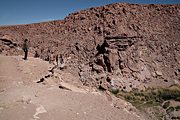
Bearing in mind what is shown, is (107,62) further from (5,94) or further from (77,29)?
(5,94)

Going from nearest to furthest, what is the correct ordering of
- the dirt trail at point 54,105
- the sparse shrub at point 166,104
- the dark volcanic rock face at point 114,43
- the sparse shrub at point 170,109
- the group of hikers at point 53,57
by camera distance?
the dirt trail at point 54,105 < the sparse shrub at point 170,109 < the sparse shrub at point 166,104 < the dark volcanic rock face at point 114,43 < the group of hikers at point 53,57

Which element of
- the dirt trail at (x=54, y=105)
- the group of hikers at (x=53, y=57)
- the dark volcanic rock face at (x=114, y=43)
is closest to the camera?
the dirt trail at (x=54, y=105)

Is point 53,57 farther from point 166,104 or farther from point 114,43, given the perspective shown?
point 166,104

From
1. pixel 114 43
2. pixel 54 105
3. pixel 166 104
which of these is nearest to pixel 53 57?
pixel 114 43

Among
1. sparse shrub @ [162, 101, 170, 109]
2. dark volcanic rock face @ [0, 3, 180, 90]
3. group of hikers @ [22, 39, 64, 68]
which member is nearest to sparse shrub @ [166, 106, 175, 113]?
sparse shrub @ [162, 101, 170, 109]

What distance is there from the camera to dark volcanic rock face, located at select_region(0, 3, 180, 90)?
2076cm

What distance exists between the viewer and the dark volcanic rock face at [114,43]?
20.8 meters

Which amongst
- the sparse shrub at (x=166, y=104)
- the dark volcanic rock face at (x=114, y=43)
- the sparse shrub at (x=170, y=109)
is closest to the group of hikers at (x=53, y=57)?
the dark volcanic rock face at (x=114, y=43)

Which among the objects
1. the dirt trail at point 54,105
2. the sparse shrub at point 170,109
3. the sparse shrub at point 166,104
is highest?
the dirt trail at point 54,105

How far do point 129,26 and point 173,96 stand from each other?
11.4m

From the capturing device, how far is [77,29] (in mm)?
28812

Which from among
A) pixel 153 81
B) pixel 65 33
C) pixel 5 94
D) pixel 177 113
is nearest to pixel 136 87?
pixel 153 81

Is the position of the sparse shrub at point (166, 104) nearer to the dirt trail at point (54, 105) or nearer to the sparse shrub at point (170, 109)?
the sparse shrub at point (170, 109)

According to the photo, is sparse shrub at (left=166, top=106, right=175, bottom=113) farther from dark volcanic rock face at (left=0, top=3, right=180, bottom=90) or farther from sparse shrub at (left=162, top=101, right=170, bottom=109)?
dark volcanic rock face at (left=0, top=3, right=180, bottom=90)
